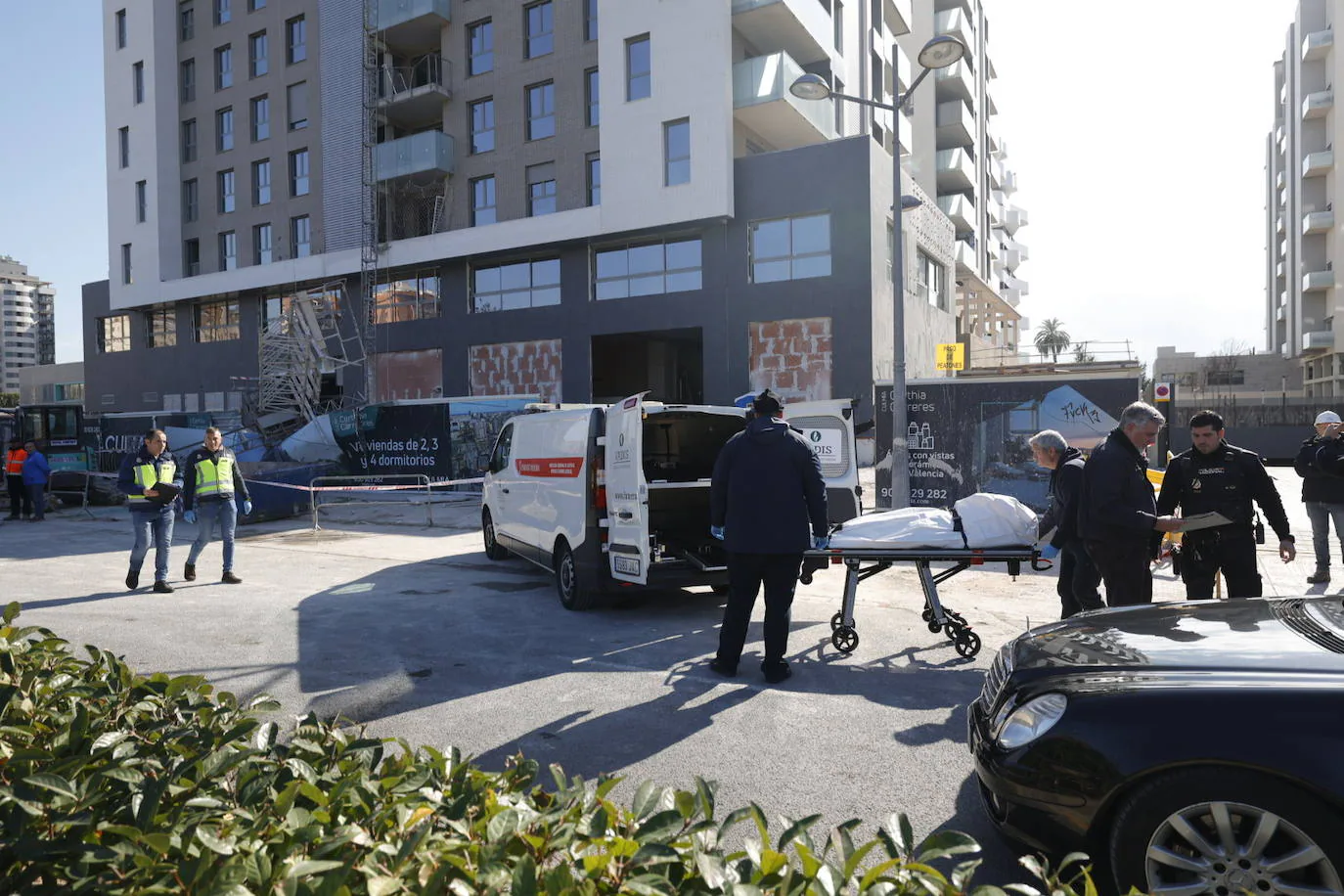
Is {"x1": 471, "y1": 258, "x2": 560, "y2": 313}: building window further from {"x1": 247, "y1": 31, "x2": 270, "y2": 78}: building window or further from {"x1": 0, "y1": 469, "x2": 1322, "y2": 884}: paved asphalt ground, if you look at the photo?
{"x1": 0, "y1": 469, "x2": 1322, "y2": 884}: paved asphalt ground

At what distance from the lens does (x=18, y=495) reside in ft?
58.8

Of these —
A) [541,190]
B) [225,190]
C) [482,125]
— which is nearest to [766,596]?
[541,190]

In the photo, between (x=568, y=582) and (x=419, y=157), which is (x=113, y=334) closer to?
(x=419, y=157)

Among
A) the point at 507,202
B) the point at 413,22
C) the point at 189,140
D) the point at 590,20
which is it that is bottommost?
the point at 507,202

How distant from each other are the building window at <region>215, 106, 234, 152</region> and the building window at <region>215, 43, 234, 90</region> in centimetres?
107

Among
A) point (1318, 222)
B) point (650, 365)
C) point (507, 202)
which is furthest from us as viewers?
point (1318, 222)

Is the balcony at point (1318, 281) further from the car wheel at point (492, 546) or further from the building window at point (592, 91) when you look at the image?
the car wheel at point (492, 546)

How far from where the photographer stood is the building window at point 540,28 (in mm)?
29344

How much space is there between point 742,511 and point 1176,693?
3.18 metres

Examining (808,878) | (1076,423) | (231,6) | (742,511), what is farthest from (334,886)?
(231,6)

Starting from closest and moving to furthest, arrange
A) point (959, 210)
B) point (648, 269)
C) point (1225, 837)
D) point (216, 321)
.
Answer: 1. point (1225, 837)
2. point (648, 269)
3. point (216, 321)
4. point (959, 210)

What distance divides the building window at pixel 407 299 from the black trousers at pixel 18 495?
15830mm

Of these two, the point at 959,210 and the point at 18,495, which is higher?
the point at 959,210

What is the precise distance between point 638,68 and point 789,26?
4674 mm
